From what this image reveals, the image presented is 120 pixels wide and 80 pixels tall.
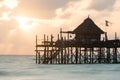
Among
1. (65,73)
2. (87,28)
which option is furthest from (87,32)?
(65,73)

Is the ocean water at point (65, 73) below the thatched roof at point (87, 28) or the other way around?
below

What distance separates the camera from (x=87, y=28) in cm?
8200

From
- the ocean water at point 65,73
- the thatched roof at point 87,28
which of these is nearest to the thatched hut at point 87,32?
the thatched roof at point 87,28

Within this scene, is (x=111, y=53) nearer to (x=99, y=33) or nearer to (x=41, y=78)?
(x=99, y=33)

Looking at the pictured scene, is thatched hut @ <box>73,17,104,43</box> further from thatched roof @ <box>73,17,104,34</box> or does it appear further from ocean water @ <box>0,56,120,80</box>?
ocean water @ <box>0,56,120,80</box>

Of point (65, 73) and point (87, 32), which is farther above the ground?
point (87, 32)

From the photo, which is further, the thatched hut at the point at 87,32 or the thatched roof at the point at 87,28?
the thatched roof at the point at 87,28

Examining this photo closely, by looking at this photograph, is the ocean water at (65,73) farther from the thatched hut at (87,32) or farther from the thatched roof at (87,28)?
the thatched roof at (87,28)

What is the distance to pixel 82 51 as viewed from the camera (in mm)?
84812

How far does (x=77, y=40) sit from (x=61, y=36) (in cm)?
302

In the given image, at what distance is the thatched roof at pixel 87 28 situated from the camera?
81.6 metres

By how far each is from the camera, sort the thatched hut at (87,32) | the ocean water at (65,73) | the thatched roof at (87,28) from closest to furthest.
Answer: the ocean water at (65,73) → the thatched hut at (87,32) → the thatched roof at (87,28)

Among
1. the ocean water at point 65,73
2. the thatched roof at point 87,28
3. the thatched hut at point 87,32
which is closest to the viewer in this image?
the ocean water at point 65,73

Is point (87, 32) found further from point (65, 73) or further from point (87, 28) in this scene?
point (65, 73)
